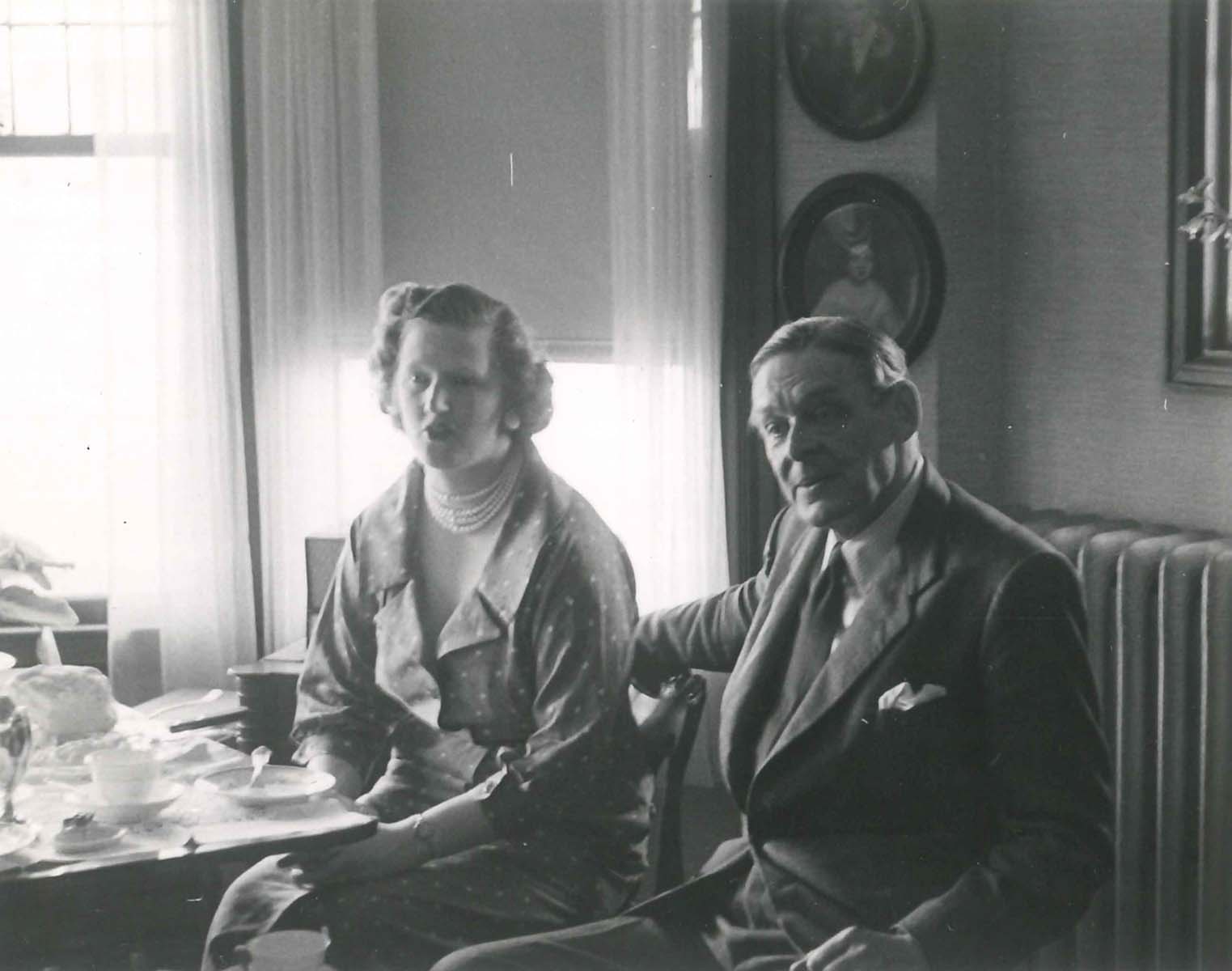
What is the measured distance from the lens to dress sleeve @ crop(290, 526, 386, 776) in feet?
6.89

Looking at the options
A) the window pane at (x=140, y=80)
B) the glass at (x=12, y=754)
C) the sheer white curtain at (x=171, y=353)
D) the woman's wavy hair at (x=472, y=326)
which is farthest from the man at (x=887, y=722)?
the window pane at (x=140, y=80)

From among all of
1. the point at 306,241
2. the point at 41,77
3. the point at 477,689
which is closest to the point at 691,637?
the point at 477,689

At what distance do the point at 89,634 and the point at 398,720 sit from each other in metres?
0.61

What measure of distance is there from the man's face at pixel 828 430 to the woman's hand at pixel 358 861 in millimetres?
735

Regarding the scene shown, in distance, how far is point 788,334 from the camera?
1.76 meters

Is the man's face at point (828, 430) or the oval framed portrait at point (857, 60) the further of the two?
the oval framed portrait at point (857, 60)

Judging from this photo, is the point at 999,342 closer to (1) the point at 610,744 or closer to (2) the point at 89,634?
(1) the point at 610,744

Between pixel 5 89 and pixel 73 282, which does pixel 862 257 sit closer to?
pixel 73 282

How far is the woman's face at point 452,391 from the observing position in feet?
6.53

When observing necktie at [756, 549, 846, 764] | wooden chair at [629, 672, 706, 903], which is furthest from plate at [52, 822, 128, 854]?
necktie at [756, 549, 846, 764]

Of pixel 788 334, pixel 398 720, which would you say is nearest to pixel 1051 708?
pixel 788 334

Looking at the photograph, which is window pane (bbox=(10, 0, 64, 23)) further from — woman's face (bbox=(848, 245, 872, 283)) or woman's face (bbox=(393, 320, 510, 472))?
woman's face (bbox=(848, 245, 872, 283))

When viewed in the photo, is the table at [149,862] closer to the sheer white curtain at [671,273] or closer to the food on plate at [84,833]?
the food on plate at [84,833]

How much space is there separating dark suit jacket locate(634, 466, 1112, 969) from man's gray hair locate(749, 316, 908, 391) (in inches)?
5.7
